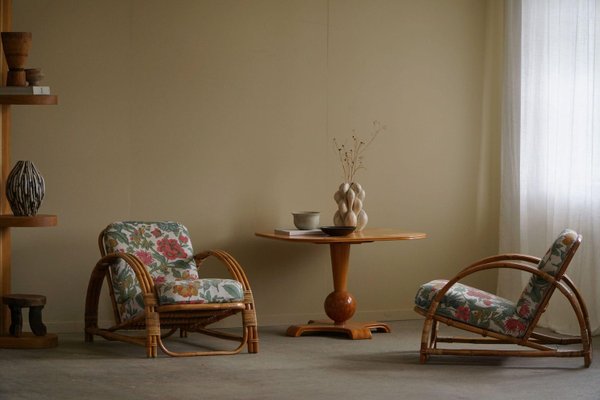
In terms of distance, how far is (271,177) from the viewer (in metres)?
6.60

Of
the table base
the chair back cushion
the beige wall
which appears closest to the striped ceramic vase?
the beige wall

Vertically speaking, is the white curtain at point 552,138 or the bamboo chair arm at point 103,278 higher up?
the white curtain at point 552,138

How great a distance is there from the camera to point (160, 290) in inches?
205

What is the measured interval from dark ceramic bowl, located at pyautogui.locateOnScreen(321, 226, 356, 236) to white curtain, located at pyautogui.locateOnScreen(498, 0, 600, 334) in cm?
132

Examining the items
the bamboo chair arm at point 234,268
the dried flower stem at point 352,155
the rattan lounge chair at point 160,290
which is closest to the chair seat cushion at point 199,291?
the rattan lounge chair at point 160,290

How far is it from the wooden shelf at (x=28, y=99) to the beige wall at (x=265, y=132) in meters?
0.51

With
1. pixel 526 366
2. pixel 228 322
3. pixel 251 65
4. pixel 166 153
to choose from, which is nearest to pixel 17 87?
pixel 166 153

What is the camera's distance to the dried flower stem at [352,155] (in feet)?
22.1

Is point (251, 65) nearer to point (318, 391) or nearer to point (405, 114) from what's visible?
point (405, 114)

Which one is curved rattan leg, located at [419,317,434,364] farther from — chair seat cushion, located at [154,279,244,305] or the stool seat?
the stool seat

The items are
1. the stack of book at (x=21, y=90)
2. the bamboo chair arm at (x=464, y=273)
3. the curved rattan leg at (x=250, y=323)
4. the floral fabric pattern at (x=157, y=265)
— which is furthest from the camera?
the stack of book at (x=21, y=90)

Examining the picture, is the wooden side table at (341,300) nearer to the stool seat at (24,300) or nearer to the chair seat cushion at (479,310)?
the chair seat cushion at (479,310)

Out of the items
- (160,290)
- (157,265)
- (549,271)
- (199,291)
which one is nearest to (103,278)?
(157,265)

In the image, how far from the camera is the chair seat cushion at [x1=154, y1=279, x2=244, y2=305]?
5172 mm
